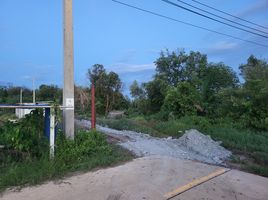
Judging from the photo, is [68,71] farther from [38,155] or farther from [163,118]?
[163,118]

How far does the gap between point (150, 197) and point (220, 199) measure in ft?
3.95

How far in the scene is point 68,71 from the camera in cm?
807

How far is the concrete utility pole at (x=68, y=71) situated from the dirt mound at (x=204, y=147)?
163 inches

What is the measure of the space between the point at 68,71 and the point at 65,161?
247 cm

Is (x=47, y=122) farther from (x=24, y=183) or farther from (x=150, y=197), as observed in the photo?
(x=150, y=197)

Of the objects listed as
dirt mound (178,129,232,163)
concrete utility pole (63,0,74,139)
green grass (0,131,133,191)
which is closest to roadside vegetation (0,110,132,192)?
green grass (0,131,133,191)

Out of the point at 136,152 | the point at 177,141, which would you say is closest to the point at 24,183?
the point at 136,152

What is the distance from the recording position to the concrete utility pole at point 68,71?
8008 millimetres

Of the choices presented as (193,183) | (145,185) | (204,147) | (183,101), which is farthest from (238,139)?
(183,101)

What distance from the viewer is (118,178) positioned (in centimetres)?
611

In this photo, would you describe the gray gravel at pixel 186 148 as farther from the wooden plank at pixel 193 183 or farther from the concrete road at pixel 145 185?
the wooden plank at pixel 193 183

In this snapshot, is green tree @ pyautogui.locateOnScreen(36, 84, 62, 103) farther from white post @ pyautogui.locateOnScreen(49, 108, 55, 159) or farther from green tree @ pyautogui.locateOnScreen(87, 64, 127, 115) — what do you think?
white post @ pyautogui.locateOnScreen(49, 108, 55, 159)

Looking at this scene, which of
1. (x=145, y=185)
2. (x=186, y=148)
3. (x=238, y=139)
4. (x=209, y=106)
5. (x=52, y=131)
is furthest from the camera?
(x=209, y=106)

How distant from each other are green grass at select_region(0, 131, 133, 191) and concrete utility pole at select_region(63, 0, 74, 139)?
15.2 inches
